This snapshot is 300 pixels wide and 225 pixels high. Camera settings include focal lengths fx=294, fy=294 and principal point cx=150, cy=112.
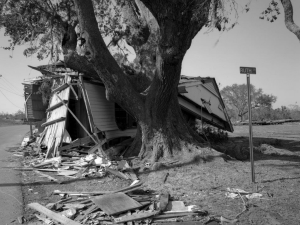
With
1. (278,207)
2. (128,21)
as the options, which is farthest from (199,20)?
(278,207)

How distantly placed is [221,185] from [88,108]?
653 cm

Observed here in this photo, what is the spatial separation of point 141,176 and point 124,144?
390 centimetres

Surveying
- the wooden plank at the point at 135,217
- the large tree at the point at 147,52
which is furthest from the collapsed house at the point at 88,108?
the wooden plank at the point at 135,217

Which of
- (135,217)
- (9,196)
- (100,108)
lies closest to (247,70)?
(135,217)

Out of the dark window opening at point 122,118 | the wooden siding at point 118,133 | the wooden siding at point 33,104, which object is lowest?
the wooden siding at point 118,133

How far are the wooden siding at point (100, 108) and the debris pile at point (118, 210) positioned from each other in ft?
19.5

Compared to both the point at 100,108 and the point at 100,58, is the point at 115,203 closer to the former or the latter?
the point at 100,58

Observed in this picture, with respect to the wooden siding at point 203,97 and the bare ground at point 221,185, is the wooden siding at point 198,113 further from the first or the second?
the bare ground at point 221,185

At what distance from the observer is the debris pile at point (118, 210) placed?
16.3ft

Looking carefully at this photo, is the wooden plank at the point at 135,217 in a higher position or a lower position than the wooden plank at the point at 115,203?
lower

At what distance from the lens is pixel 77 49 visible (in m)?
10.1

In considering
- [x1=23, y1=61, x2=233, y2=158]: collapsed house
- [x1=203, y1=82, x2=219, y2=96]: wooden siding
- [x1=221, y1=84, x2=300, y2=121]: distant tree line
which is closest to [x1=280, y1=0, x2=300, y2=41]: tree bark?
[x1=23, y1=61, x2=233, y2=158]: collapsed house

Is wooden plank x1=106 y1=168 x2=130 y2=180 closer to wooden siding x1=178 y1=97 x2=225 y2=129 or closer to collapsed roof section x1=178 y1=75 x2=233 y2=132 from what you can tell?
collapsed roof section x1=178 y1=75 x2=233 y2=132

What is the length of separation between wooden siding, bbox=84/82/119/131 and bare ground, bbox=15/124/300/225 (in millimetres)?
3700
